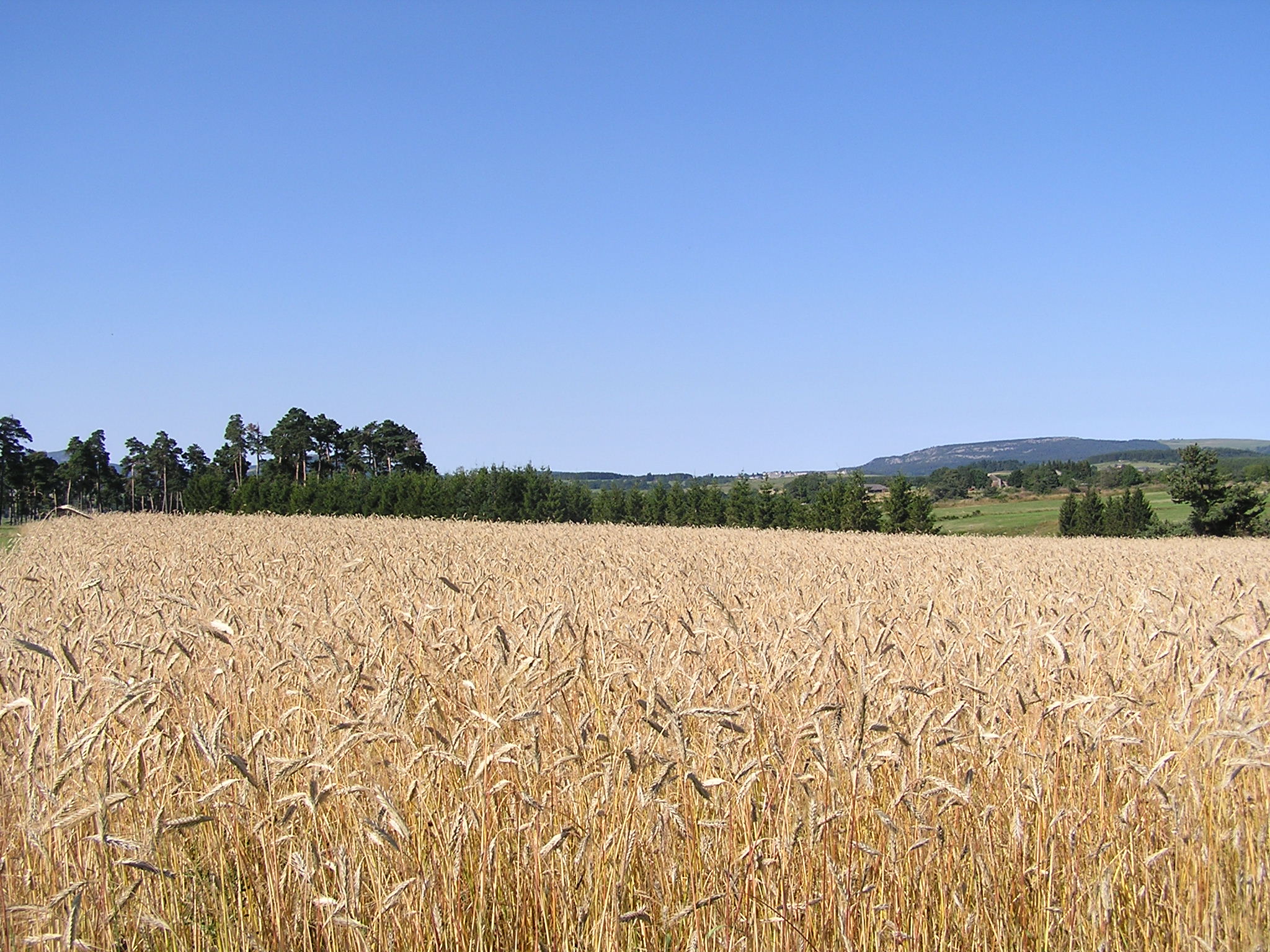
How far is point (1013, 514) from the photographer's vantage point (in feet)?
264

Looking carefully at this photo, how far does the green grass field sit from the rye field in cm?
5234

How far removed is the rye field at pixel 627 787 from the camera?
9.04 feet

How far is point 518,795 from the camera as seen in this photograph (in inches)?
127

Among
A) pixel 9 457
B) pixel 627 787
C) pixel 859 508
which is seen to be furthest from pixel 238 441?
pixel 627 787

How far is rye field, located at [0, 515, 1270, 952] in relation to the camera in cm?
276

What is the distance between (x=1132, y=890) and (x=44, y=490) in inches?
4208

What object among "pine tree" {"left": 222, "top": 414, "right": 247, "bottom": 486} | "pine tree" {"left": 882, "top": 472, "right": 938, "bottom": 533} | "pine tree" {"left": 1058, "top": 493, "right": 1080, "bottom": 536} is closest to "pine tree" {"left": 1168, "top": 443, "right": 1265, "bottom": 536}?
"pine tree" {"left": 1058, "top": 493, "right": 1080, "bottom": 536}

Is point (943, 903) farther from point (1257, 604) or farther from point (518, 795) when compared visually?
point (1257, 604)

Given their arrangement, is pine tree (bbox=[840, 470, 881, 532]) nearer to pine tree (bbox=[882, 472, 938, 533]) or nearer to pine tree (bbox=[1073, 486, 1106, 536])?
pine tree (bbox=[882, 472, 938, 533])

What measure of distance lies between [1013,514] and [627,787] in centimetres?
8526

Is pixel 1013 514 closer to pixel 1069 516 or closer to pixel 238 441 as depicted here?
pixel 1069 516

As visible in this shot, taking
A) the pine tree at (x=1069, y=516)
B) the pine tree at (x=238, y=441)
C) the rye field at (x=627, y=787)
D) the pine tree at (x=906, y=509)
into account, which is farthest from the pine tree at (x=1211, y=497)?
the pine tree at (x=238, y=441)

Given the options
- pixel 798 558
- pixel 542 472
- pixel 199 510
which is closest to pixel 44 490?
pixel 199 510

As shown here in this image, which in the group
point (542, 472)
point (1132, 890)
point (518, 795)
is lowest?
point (1132, 890)
